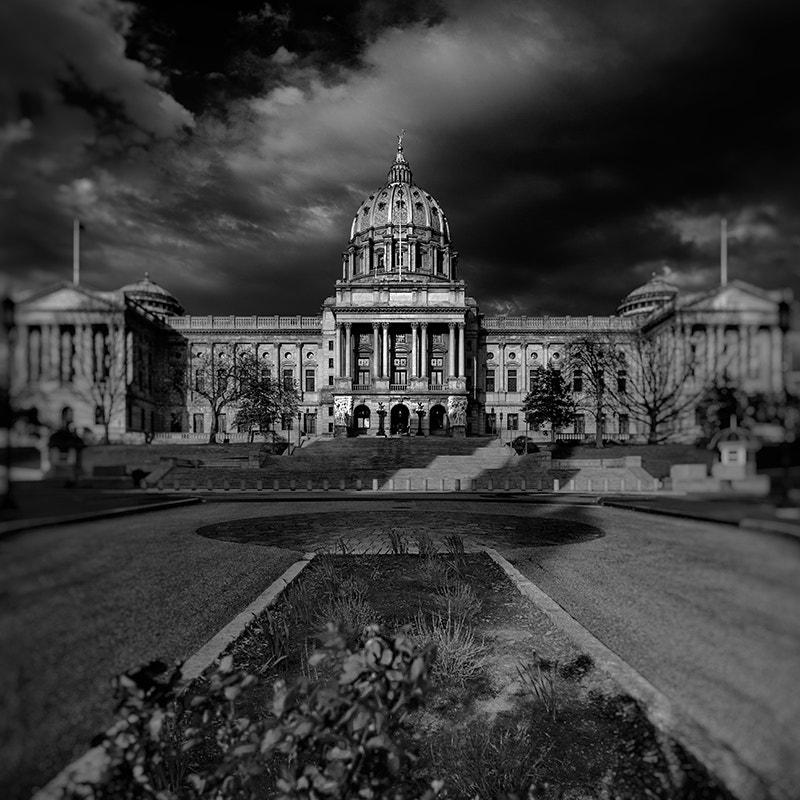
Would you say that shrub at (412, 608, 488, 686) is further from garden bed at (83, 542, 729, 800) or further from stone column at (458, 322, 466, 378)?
stone column at (458, 322, 466, 378)

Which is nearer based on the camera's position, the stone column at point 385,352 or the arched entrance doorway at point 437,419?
the arched entrance doorway at point 437,419

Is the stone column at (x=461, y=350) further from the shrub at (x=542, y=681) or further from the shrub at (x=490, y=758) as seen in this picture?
the shrub at (x=490, y=758)

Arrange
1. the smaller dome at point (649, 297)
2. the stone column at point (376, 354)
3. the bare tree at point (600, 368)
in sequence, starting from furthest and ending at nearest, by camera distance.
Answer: the stone column at point (376, 354), the bare tree at point (600, 368), the smaller dome at point (649, 297)

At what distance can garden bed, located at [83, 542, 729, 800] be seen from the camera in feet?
7.64

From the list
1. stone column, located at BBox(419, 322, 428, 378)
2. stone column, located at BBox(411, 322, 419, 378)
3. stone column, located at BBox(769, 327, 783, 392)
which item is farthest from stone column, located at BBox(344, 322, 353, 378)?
stone column, located at BBox(769, 327, 783, 392)

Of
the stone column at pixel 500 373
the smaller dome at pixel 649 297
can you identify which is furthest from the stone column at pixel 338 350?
the smaller dome at pixel 649 297

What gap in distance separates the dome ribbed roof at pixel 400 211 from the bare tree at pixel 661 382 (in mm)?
92540

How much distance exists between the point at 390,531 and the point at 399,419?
188 ft

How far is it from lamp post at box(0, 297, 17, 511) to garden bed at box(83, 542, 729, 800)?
1.14 m

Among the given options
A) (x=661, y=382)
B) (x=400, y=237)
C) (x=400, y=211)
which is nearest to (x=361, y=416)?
(x=400, y=237)

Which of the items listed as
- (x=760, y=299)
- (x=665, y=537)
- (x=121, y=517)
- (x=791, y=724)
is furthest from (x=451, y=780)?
(x=760, y=299)

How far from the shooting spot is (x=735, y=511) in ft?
6.51

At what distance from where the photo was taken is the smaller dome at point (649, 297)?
113 inches

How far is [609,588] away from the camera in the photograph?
6.35 m
